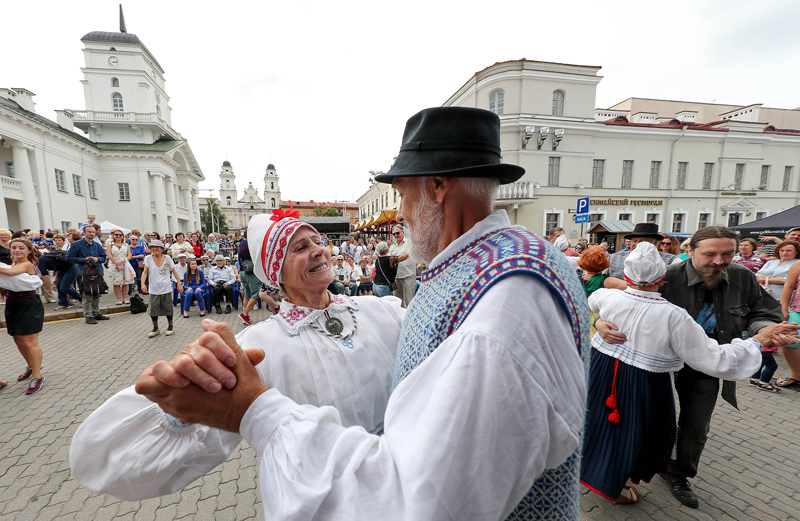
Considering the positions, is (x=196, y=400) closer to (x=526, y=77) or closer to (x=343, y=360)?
(x=343, y=360)

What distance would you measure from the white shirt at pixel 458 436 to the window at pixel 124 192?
1387 inches

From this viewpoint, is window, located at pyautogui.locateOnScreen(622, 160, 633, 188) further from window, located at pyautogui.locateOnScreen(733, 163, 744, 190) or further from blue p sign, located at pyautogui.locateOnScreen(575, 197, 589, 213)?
blue p sign, located at pyautogui.locateOnScreen(575, 197, 589, 213)

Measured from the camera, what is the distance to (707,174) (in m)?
24.8

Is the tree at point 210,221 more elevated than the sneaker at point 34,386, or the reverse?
the tree at point 210,221

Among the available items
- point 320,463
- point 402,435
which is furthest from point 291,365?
point 402,435

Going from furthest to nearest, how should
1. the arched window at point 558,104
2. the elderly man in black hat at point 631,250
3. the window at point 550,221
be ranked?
1. the window at point 550,221
2. the arched window at point 558,104
3. the elderly man in black hat at point 631,250

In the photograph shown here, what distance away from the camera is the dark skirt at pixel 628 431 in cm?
254

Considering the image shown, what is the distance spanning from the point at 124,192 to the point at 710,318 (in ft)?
118

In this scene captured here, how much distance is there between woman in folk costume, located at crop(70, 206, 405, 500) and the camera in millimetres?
1047

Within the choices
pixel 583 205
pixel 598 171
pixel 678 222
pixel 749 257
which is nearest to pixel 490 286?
pixel 749 257

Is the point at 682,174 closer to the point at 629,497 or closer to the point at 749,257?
the point at 749,257

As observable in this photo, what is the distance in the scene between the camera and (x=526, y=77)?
21531mm

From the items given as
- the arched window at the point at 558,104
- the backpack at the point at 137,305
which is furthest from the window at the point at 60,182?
the arched window at the point at 558,104

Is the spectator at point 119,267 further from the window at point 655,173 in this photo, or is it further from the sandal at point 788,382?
the window at point 655,173
